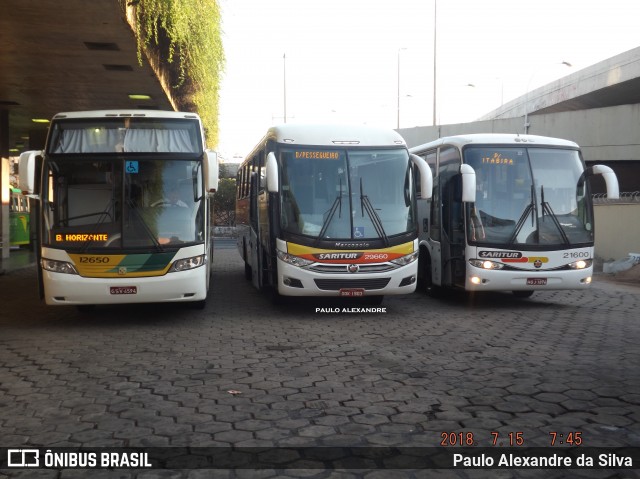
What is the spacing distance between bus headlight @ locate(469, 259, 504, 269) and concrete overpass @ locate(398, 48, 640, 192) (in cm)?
2931

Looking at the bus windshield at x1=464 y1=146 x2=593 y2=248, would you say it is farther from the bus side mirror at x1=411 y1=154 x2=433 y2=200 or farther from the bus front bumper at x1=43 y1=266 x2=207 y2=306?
the bus front bumper at x1=43 y1=266 x2=207 y2=306

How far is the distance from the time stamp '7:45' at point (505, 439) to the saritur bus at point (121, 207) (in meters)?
6.15

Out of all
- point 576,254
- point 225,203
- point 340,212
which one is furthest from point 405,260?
point 225,203

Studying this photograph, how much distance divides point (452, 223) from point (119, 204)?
19.6 feet

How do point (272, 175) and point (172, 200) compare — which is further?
point (272, 175)

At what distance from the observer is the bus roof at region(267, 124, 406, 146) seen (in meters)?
11.8

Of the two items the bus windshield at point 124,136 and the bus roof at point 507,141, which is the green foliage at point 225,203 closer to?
the bus roof at point 507,141

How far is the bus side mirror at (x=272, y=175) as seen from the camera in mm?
11195

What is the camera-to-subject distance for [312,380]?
6.88 meters

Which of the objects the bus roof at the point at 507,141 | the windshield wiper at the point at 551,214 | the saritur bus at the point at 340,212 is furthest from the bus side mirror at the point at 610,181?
the saritur bus at the point at 340,212

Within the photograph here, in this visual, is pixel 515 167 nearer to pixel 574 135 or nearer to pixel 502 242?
pixel 502 242

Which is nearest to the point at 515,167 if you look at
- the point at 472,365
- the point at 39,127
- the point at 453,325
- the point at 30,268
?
the point at 453,325

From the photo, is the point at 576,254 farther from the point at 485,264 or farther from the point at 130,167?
the point at 130,167

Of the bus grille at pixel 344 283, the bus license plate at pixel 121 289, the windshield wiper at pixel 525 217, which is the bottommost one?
the bus grille at pixel 344 283
